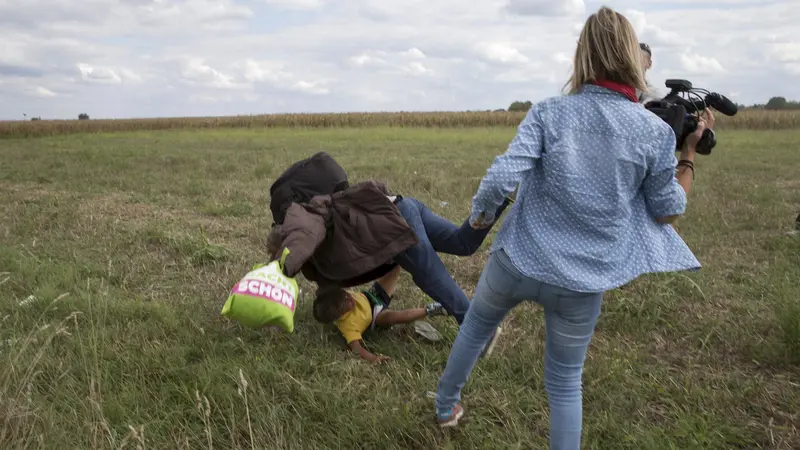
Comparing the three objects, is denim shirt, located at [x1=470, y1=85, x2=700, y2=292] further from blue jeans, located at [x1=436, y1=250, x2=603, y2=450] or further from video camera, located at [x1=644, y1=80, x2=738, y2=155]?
video camera, located at [x1=644, y1=80, x2=738, y2=155]

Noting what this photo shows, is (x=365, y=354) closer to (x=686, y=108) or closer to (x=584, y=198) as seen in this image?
(x=584, y=198)

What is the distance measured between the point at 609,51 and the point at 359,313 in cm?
210

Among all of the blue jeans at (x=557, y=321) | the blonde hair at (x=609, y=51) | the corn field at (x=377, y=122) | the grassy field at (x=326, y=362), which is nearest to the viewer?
the blonde hair at (x=609, y=51)

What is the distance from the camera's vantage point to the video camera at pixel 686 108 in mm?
2598

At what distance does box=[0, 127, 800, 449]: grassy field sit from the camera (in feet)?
8.54

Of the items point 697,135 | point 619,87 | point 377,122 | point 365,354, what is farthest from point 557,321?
point 377,122

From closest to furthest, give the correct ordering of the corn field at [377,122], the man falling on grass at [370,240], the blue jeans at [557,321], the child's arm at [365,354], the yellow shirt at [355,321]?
1. the blue jeans at [557,321]
2. the man falling on grass at [370,240]
3. the child's arm at [365,354]
4. the yellow shirt at [355,321]
5. the corn field at [377,122]

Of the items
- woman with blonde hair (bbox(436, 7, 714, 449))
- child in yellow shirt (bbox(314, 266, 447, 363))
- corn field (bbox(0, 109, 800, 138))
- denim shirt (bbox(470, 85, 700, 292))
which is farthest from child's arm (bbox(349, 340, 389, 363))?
corn field (bbox(0, 109, 800, 138))

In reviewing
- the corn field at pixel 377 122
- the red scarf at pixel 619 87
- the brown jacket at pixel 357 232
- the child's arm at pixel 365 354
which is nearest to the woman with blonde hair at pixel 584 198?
the red scarf at pixel 619 87

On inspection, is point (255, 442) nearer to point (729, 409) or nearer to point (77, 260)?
point (729, 409)

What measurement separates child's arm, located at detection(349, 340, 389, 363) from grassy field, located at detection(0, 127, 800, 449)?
2.7 inches

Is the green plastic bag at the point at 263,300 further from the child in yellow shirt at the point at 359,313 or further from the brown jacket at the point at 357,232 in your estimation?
the child in yellow shirt at the point at 359,313

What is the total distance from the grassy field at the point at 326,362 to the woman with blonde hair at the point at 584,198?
2.38 feet

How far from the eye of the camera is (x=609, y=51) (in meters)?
2.03
